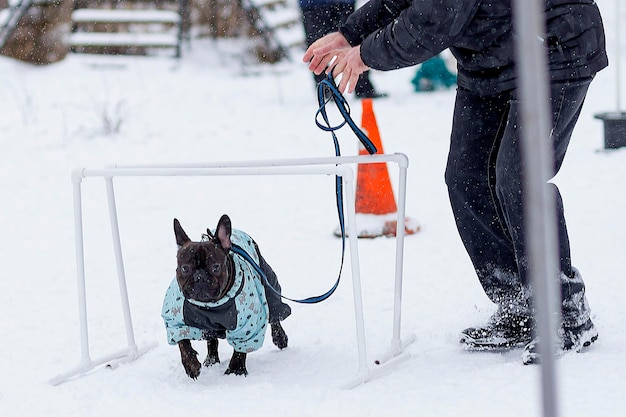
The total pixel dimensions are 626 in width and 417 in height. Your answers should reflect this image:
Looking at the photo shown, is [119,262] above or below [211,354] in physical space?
above

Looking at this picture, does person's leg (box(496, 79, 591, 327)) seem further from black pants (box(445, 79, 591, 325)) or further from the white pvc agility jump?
the white pvc agility jump

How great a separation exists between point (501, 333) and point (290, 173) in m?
0.93

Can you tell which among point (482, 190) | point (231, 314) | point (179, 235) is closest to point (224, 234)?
point (179, 235)

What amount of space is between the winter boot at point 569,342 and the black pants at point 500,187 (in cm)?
4

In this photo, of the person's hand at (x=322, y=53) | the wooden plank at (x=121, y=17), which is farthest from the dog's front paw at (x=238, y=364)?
the wooden plank at (x=121, y=17)

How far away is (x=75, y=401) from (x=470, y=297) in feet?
5.68

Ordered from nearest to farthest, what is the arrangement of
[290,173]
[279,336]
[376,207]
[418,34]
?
[418,34] < [290,173] < [279,336] < [376,207]

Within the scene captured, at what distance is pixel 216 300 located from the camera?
2557mm

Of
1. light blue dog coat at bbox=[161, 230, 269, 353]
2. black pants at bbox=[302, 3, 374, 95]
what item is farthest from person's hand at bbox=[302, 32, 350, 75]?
black pants at bbox=[302, 3, 374, 95]

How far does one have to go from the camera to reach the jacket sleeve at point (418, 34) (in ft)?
7.42

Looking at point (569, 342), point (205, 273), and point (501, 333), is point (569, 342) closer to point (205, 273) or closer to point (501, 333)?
point (501, 333)

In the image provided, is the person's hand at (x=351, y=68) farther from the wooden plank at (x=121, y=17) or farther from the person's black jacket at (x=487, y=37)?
the wooden plank at (x=121, y=17)

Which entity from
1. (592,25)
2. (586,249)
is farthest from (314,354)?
(586,249)

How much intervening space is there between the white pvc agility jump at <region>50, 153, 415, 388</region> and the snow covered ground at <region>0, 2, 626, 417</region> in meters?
0.06
